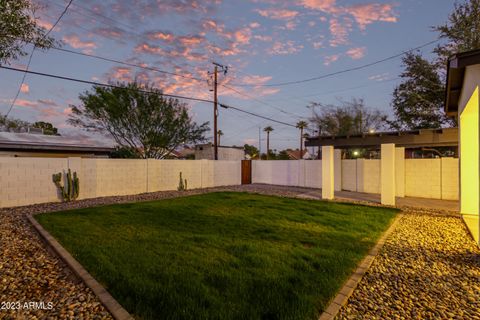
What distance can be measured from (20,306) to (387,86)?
1997cm

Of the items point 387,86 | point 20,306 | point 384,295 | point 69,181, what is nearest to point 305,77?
point 387,86

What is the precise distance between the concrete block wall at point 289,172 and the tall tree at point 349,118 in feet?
40.0

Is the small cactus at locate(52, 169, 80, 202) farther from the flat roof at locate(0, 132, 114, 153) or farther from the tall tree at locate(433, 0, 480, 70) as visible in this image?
the tall tree at locate(433, 0, 480, 70)

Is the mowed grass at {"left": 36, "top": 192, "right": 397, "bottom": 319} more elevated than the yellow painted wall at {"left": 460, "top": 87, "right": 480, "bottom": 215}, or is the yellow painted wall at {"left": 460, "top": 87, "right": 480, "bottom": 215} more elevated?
the yellow painted wall at {"left": 460, "top": 87, "right": 480, "bottom": 215}

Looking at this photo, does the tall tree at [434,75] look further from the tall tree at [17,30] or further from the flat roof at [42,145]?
the flat roof at [42,145]

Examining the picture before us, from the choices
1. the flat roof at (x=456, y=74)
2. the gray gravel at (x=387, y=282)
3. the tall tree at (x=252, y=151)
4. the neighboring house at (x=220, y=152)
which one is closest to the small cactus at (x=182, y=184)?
the gray gravel at (x=387, y=282)

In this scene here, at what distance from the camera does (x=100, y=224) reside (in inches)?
245

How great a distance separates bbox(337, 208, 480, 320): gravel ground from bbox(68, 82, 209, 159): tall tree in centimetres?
1815

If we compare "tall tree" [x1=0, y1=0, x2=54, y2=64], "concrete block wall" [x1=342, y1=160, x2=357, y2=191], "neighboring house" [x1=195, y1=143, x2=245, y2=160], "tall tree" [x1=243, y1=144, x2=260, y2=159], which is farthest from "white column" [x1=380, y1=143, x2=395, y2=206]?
"tall tree" [x1=243, y1=144, x2=260, y2=159]

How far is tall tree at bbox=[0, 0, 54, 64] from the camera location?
5707 mm

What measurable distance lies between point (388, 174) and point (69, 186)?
1284 cm

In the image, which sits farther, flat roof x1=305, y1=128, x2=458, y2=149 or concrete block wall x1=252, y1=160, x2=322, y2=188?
concrete block wall x1=252, y1=160, x2=322, y2=188

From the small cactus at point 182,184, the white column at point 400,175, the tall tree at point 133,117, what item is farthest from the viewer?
the tall tree at point 133,117

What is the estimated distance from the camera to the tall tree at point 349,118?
25.7 m
